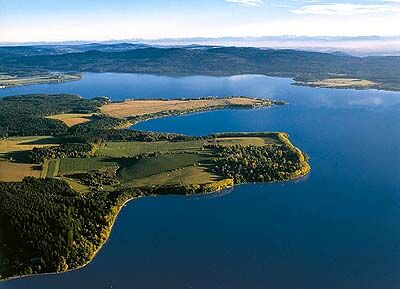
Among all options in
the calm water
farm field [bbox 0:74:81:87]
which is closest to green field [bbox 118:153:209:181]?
the calm water

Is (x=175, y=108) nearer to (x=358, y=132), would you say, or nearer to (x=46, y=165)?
(x=358, y=132)

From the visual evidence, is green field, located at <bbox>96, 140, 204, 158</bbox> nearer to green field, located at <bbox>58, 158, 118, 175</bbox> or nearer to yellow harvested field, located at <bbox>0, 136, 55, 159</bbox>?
green field, located at <bbox>58, 158, 118, 175</bbox>

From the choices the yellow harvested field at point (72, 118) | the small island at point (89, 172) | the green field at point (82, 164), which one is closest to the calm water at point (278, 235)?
the small island at point (89, 172)

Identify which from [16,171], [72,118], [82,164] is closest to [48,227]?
[16,171]

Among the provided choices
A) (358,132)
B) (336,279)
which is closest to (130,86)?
(358,132)

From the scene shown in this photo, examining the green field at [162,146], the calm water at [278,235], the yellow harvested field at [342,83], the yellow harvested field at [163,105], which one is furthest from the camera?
the yellow harvested field at [342,83]

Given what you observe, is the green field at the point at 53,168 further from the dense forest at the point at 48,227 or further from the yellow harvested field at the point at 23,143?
the dense forest at the point at 48,227

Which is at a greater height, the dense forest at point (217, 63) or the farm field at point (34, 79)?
the dense forest at point (217, 63)
